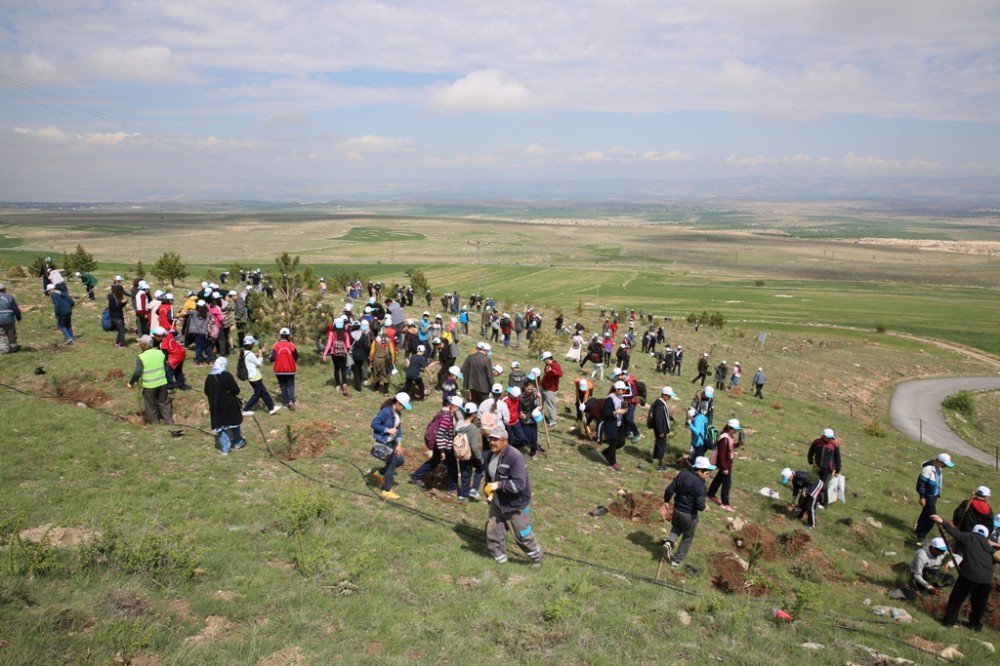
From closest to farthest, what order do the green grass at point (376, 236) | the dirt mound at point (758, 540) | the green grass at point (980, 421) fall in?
the dirt mound at point (758, 540) < the green grass at point (980, 421) < the green grass at point (376, 236)

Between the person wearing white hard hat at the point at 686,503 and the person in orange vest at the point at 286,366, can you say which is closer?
the person wearing white hard hat at the point at 686,503

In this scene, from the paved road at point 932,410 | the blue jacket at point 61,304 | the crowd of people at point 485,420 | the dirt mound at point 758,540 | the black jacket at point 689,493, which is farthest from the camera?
the paved road at point 932,410

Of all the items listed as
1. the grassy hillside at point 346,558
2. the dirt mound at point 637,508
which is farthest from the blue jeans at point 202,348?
the dirt mound at point 637,508

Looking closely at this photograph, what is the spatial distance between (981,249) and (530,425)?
21644 cm

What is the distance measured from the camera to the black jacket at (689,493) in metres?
8.53

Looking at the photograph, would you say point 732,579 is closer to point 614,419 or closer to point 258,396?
point 614,419

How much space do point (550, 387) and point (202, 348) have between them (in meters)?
9.60

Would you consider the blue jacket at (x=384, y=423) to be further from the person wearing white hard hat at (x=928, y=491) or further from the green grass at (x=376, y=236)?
the green grass at (x=376, y=236)

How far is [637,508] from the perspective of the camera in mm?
10922

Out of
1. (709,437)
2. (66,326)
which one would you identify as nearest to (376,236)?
(66,326)

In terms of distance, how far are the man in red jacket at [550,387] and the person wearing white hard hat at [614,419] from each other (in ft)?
4.93

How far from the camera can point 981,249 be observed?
17000cm

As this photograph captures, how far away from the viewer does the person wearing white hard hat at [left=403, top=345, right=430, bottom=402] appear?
13.8 metres

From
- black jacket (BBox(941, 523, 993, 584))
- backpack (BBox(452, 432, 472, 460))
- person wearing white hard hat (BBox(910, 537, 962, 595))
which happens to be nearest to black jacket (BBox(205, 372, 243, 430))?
backpack (BBox(452, 432, 472, 460))
